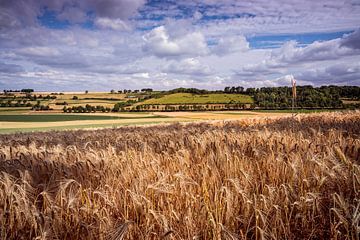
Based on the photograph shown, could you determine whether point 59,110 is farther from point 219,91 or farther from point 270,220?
point 270,220

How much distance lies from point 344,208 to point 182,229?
4.32ft

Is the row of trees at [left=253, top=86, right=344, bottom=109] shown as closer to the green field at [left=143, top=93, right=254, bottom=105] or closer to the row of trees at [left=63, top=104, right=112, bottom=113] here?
the green field at [left=143, top=93, right=254, bottom=105]

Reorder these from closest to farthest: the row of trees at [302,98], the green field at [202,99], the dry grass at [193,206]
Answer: the dry grass at [193,206] < the row of trees at [302,98] < the green field at [202,99]

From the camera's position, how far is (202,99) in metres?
90.4

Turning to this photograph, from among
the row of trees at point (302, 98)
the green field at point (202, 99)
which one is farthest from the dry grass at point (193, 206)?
the green field at point (202, 99)

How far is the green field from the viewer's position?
84.8 meters

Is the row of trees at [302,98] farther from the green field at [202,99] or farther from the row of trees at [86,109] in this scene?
the row of trees at [86,109]

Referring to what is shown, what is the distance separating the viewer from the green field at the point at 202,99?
8481 cm

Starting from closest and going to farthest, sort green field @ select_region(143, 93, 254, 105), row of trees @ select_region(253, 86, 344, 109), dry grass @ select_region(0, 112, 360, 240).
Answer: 1. dry grass @ select_region(0, 112, 360, 240)
2. row of trees @ select_region(253, 86, 344, 109)
3. green field @ select_region(143, 93, 254, 105)

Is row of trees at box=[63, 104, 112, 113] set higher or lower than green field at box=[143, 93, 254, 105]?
lower

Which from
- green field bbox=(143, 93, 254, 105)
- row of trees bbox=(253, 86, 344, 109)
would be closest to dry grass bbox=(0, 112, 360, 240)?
row of trees bbox=(253, 86, 344, 109)

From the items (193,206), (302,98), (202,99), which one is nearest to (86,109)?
(202,99)

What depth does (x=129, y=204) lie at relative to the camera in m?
2.86

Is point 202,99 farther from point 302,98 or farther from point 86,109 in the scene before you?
point 86,109
